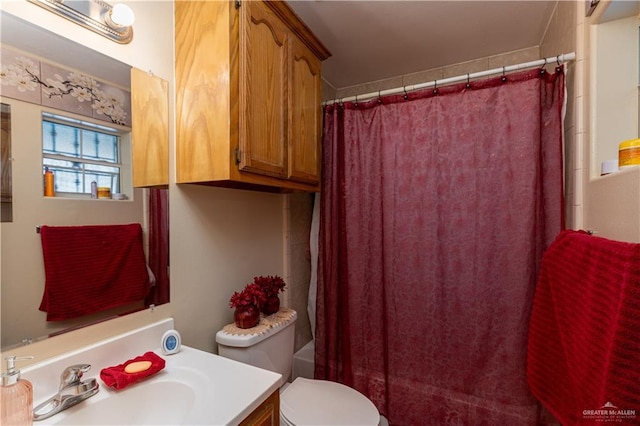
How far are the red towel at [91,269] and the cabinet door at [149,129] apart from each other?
20 cm

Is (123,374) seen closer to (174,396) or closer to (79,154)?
(174,396)

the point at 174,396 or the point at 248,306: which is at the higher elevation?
the point at 248,306

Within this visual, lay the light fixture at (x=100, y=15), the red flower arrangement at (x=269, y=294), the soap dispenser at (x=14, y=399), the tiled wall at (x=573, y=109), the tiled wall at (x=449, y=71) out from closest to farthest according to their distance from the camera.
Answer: the soap dispenser at (x=14, y=399)
the light fixture at (x=100, y=15)
the tiled wall at (x=573, y=109)
the red flower arrangement at (x=269, y=294)
the tiled wall at (x=449, y=71)

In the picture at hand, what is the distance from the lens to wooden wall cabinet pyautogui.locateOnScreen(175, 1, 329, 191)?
39.8 inches

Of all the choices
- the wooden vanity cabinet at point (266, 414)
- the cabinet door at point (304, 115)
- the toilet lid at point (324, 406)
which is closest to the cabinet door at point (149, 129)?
the cabinet door at point (304, 115)

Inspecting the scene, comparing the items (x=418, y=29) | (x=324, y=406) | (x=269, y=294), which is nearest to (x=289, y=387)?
(x=324, y=406)

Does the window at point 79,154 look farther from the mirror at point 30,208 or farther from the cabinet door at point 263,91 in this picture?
the cabinet door at point 263,91

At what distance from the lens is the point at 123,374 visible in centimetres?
81

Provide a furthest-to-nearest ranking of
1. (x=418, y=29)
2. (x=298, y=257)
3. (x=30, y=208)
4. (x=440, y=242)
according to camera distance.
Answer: (x=298, y=257), (x=418, y=29), (x=440, y=242), (x=30, y=208)

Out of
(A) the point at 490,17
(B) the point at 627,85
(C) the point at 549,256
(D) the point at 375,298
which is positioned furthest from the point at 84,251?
(A) the point at 490,17

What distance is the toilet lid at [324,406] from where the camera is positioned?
1.16 metres

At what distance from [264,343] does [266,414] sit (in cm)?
43

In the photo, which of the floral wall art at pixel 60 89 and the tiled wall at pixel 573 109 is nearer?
the floral wall art at pixel 60 89

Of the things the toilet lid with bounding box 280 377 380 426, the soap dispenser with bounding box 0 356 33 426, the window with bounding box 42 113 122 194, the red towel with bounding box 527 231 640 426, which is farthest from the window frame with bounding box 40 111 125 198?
the red towel with bounding box 527 231 640 426
